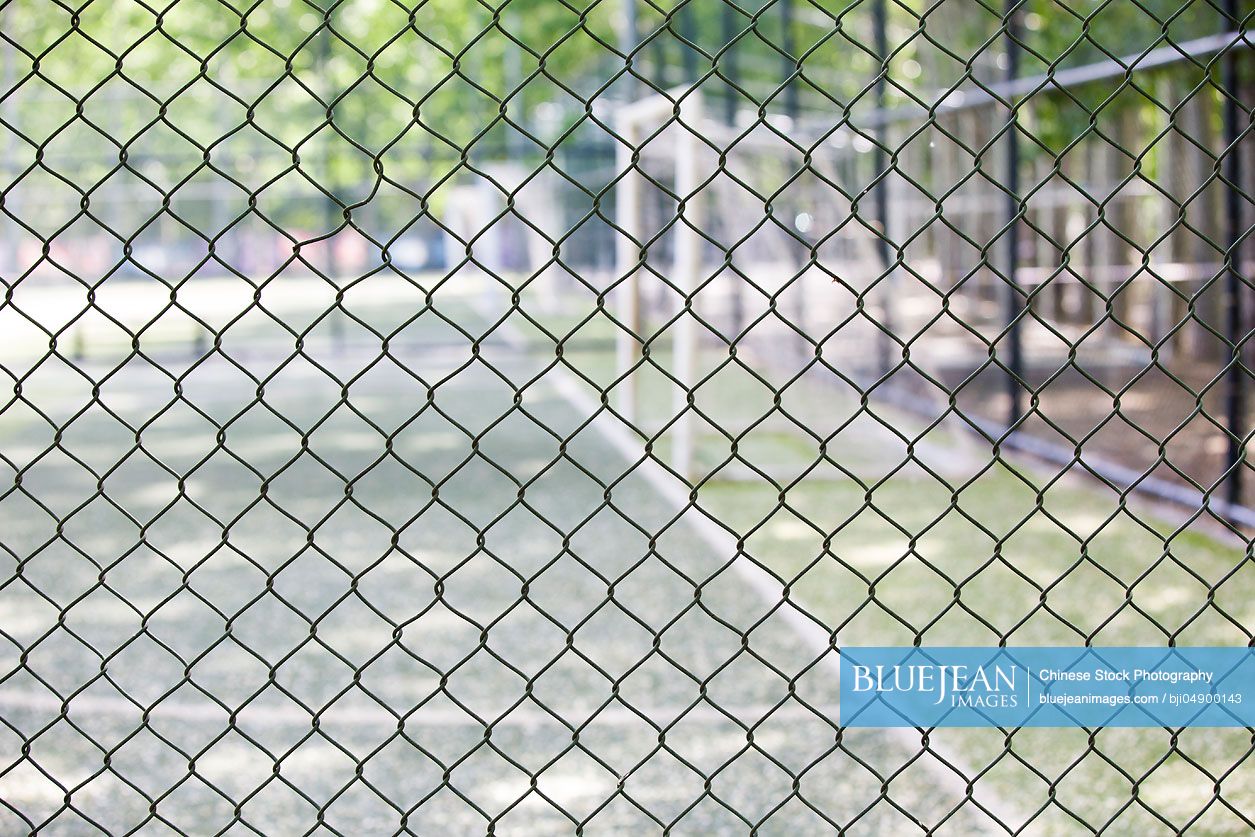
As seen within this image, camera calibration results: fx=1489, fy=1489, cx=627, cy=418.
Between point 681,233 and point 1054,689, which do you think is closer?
point 1054,689

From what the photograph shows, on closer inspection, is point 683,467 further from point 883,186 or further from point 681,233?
point 883,186

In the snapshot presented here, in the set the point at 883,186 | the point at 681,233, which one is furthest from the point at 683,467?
the point at 883,186

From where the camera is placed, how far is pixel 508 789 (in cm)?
332

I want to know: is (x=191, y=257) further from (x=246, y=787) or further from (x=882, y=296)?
(x=246, y=787)

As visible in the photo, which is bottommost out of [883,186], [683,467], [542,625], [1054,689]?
[683,467]

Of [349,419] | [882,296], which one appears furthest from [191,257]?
[882,296]

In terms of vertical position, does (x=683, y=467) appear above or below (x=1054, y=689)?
below

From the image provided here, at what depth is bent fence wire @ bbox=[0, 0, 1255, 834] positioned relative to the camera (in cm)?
212

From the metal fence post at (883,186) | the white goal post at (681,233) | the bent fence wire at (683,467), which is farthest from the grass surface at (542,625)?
the metal fence post at (883,186)

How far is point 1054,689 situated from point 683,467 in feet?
15.3

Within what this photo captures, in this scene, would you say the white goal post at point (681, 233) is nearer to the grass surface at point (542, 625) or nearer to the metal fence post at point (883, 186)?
the grass surface at point (542, 625)

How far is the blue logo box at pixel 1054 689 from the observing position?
8.03ft

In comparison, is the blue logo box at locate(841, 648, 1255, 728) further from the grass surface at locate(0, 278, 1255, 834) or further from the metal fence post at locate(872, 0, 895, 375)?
Answer: the metal fence post at locate(872, 0, 895, 375)

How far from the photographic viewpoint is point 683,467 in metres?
7.64
